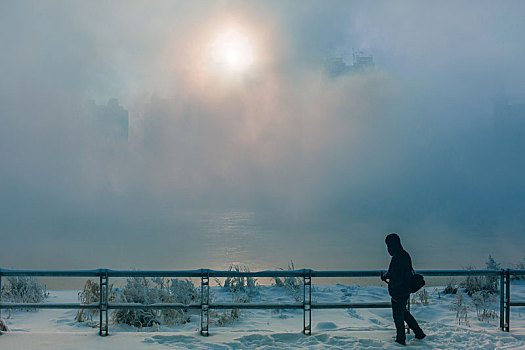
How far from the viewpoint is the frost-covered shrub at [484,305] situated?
12.1 m

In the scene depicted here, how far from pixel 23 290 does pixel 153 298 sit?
4469 mm

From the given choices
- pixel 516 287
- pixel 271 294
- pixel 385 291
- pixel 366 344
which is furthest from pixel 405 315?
pixel 516 287

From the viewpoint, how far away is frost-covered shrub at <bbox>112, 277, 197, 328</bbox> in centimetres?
1152

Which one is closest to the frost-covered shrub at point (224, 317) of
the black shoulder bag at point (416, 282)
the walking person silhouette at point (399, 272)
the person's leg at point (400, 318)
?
the person's leg at point (400, 318)

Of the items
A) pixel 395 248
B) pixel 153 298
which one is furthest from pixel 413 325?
pixel 153 298

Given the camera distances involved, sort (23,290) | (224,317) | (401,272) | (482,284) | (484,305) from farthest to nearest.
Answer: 1. (482,284)
2. (23,290)
3. (484,305)
4. (224,317)
5. (401,272)

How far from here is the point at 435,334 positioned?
29.0 ft

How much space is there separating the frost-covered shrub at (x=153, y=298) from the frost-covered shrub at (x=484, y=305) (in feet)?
24.5

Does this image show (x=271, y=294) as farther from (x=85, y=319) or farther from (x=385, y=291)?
(x=85, y=319)

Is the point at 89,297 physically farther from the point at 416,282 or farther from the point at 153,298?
the point at 416,282

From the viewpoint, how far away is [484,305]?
521 inches

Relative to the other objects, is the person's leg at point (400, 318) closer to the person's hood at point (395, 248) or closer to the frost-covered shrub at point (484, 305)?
the person's hood at point (395, 248)

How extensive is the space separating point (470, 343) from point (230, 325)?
219 inches

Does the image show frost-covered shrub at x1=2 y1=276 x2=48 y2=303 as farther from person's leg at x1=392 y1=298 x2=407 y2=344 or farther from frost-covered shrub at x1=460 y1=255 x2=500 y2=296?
frost-covered shrub at x1=460 y1=255 x2=500 y2=296
